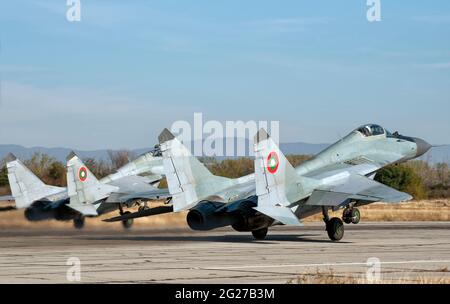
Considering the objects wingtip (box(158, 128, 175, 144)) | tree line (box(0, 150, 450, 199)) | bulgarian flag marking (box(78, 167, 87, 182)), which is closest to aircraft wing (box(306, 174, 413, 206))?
wingtip (box(158, 128, 175, 144))

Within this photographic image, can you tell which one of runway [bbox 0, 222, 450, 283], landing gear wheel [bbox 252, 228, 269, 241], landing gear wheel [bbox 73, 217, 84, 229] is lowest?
runway [bbox 0, 222, 450, 283]

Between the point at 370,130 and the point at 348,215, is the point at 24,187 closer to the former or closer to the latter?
the point at 370,130

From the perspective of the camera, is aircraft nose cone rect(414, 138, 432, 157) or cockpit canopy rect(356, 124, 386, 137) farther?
aircraft nose cone rect(414, 138, 432, 157)

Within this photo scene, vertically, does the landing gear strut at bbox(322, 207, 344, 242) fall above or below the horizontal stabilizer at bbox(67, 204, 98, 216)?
below

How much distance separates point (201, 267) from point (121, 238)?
12.9m

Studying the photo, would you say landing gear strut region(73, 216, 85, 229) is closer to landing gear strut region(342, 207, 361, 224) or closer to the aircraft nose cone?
landing gear strut region(342, 207, 361, 224)

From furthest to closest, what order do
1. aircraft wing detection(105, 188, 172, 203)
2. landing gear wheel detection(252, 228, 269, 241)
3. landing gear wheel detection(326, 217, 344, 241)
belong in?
aircraft wing detection(105, 188, 172, 203) → landing gear wheel detection(252, 228, 269, 241) → landing gear wheel detection(326, 217, 344, 241)

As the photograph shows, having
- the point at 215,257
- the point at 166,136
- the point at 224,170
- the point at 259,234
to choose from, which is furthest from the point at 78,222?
the point at 224,170

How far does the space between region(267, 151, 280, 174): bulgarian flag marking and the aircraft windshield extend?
6838mm

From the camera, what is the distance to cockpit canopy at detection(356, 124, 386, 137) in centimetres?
3106

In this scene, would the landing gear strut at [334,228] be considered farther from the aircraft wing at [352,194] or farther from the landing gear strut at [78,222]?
the landing gear strut at [78,222]

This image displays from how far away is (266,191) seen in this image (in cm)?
2506

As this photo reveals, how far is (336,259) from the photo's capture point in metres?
20.5

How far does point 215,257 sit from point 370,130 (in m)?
11.8
